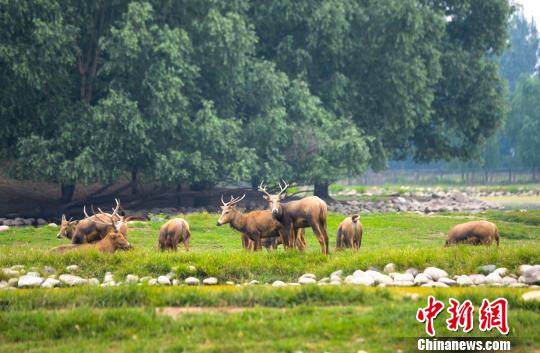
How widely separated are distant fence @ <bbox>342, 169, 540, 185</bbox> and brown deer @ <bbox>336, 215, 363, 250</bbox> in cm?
6938

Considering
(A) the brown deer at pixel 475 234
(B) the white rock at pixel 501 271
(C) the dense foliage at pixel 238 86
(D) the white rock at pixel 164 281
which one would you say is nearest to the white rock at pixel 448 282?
(B) the white rock at pixel 501 271

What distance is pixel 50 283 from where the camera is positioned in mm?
17312

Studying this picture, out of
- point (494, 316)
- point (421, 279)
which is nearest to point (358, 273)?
point (421, 279)

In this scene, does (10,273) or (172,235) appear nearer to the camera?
(10,273)

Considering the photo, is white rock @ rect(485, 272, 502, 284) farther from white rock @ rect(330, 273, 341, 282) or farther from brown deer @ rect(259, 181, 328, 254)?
brown deer @ rect(259, 181, 328, 254)

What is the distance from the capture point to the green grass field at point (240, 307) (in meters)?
12.7

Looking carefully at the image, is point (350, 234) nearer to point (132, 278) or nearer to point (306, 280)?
point (306, 280)

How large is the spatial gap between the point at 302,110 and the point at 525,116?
158 ft

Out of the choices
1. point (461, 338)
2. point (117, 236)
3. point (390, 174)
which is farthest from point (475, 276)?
point (390, 174)

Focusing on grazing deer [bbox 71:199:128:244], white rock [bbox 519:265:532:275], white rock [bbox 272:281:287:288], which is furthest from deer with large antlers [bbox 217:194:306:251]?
white rock [bbox 519:265:532:275]

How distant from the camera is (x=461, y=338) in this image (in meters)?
12.6

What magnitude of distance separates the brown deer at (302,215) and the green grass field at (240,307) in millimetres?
1769

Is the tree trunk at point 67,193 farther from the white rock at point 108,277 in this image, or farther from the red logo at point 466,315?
the red logo at point 466,315

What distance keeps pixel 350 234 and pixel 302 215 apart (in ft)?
10.6
